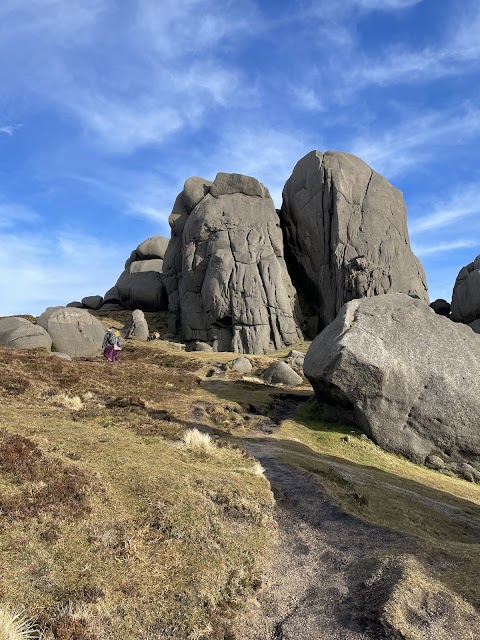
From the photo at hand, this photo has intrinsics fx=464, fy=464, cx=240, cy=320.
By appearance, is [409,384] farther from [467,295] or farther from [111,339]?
[467,295]

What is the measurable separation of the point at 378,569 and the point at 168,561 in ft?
13.5

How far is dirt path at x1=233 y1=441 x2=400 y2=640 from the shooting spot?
772 centimetres

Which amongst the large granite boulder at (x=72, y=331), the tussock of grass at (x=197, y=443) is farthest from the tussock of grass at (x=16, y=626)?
the large granite boulder at (x=72, y=331)

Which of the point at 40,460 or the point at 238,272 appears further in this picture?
the point at 238,272

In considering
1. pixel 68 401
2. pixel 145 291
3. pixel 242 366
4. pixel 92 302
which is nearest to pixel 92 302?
pixel 92 302

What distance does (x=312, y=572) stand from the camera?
966 cm

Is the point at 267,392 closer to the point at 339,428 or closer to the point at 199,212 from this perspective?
the point at 339,428

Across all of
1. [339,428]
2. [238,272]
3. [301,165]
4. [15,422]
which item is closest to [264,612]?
[15,422]

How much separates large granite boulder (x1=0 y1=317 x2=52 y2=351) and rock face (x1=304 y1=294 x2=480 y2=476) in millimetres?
23956

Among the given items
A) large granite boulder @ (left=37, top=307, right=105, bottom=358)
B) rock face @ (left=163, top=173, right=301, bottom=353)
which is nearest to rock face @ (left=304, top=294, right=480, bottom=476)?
large granite boulder @ (left=37, top=307, right=105, bottom=358)

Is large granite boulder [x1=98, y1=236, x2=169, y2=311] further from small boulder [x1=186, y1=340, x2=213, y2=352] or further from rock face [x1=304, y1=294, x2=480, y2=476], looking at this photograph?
rock face [x1=304, y1=294, x2=480, y2=476]

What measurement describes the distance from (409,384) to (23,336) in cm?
2892

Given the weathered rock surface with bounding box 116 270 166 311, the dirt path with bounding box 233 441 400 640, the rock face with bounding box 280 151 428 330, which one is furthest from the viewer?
the weathered rock surface with bounding box 116 270 166 311

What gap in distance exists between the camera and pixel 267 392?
29406 millimetres
